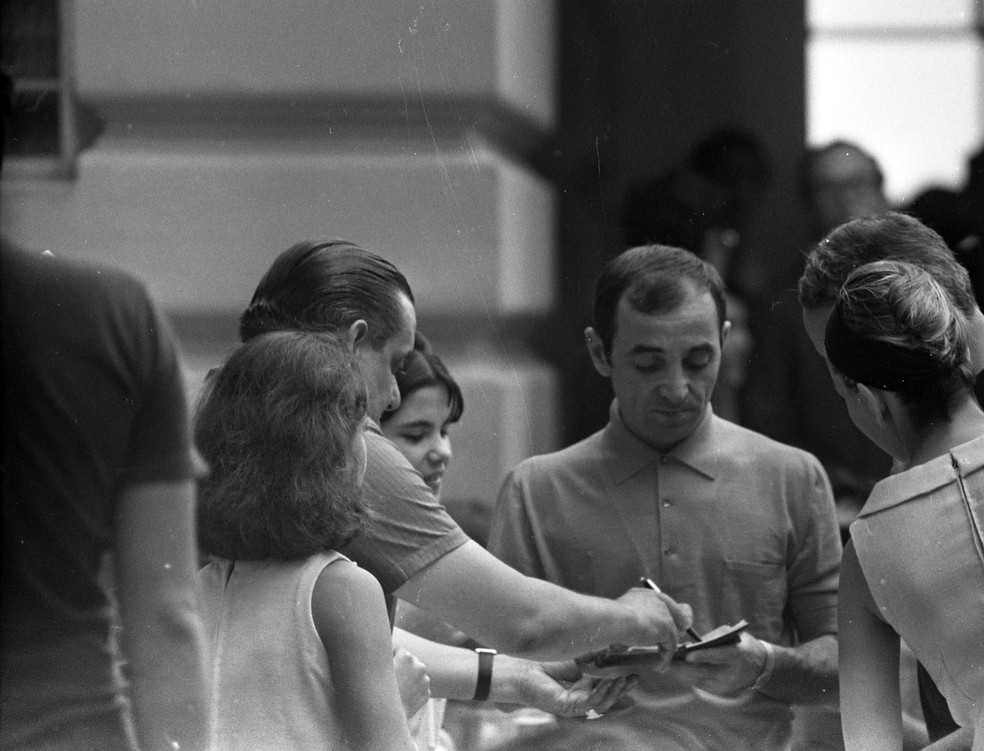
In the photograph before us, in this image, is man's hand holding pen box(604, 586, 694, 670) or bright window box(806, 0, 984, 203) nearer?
man's hand holding pen box(604, 586, 694, 670)

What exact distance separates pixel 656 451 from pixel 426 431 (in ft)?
1.31

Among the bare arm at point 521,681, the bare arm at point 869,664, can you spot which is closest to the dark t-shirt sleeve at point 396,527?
the bare arm at point 521,681

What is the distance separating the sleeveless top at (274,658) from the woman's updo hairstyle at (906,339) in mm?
873

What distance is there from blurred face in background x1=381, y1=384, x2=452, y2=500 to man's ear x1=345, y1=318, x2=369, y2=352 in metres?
0.15

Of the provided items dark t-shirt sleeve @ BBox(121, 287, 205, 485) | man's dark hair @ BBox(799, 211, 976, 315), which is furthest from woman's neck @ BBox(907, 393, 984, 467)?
dark t-shirt sleeve @ BBox(121, 287, 205, 485)

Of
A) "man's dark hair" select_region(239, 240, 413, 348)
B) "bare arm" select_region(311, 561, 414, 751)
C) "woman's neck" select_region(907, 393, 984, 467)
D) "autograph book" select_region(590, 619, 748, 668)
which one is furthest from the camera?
"autograph book" select_region(590, 619, 748, 668)

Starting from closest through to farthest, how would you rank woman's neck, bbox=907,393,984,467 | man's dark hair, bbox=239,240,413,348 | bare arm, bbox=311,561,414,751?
bare arm, bbox=311,561,414,751, woman's neck, bbox=907,393,984,467, man's dark hair, bbox=239,240,413,348

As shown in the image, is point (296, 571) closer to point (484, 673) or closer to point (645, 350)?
point (484, 673)

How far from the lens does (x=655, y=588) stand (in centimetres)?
242

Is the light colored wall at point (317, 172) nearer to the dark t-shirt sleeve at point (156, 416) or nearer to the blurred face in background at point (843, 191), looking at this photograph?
the dark t-shirt sleeve at point (156, 416)

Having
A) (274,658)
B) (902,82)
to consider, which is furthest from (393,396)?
(902,82)

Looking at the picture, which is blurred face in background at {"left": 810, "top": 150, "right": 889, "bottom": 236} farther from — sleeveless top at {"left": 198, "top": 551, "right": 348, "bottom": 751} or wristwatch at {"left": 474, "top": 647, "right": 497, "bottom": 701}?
sleeveless top at {"left": 198, "top": 551, "right": 348, "bottom": 751}

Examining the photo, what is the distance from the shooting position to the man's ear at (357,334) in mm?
Result: 2281

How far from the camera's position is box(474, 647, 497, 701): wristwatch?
2.45m
